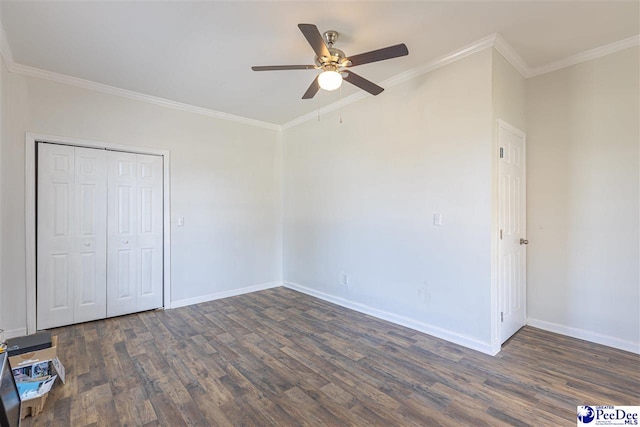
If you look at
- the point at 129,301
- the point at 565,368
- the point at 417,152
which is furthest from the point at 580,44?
the point at 129,301

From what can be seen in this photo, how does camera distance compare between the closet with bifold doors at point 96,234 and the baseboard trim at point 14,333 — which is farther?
the closet with bifold doors at point 96,234


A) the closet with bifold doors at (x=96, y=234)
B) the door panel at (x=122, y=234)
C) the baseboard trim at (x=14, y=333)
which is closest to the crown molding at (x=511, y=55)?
the closet with bifold doors at (x=96, y=234)

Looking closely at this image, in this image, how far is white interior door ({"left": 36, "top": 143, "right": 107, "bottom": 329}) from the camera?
10.6 ft

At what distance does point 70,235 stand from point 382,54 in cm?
379

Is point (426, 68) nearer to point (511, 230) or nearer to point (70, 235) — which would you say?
point (511, 230)

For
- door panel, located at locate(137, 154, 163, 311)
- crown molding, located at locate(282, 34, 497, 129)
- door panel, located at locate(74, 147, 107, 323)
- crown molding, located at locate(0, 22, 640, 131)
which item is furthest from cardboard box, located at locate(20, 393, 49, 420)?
crown molding, located at locate(282, 34, 497, 129)

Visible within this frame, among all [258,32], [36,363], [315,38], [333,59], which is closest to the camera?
[315,38]

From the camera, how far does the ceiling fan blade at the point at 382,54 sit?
208 centimetres

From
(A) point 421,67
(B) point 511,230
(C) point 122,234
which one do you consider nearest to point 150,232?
(C) point 122,234

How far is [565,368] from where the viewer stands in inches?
95.1

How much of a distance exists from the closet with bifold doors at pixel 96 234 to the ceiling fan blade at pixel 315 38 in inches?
111

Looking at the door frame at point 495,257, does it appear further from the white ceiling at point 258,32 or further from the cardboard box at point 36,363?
the cardboard box at point 36,363

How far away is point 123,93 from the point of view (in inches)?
143

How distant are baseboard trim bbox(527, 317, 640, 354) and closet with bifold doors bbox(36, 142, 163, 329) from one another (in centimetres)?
→ 459
